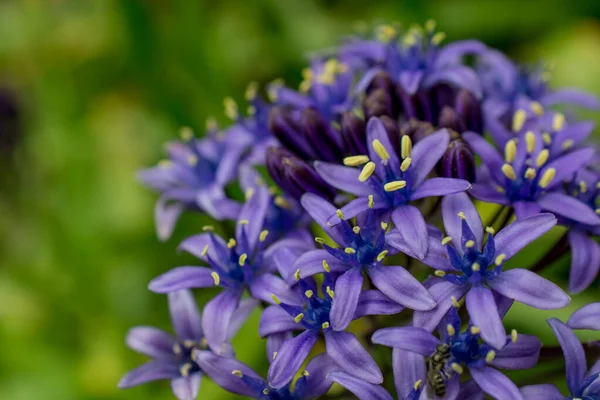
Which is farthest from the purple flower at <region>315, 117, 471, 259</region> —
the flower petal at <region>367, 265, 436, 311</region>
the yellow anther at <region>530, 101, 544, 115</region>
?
the yellow anther at <region>530, 101, 544, 115</region>

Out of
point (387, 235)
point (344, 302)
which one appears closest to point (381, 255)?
point (387, 235)

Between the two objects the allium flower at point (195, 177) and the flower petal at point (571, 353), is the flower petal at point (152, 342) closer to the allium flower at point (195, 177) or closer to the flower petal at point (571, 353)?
the allium flower at point (195, 177)

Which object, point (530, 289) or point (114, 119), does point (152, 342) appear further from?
point (114, 119)

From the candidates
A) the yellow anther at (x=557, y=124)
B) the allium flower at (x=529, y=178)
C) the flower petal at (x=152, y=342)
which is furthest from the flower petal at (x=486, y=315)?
the flower petal at (x=152, y=342)

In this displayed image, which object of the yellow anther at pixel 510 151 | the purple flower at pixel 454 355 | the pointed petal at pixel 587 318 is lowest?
the pointed petal at pixel 587 318

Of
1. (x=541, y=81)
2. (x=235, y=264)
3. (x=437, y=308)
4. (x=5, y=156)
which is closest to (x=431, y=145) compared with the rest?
(x=437, y=308)

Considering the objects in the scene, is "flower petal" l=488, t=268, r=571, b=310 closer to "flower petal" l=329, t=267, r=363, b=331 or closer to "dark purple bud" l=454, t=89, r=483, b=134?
"flower petal" l=329, t=267, r=363, b=331
